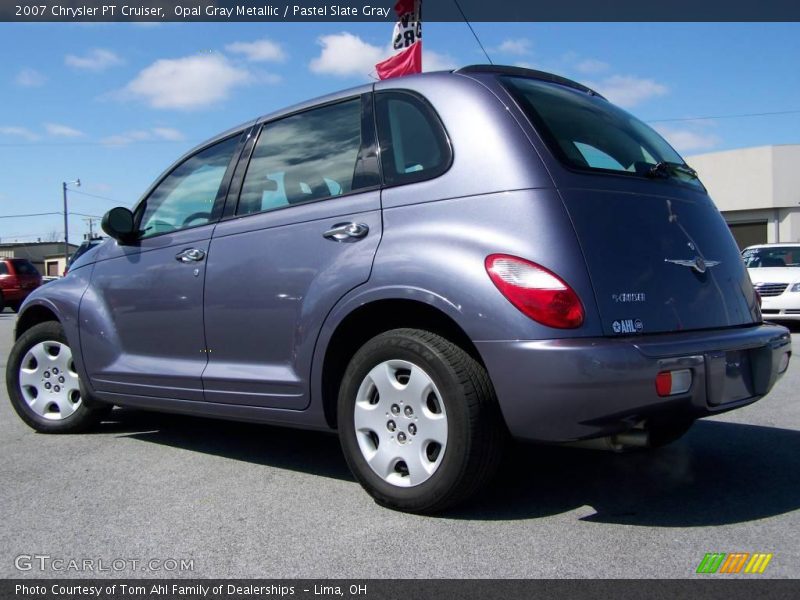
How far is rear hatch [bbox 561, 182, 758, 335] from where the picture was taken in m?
2.95

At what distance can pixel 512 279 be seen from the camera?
2904 millimetres

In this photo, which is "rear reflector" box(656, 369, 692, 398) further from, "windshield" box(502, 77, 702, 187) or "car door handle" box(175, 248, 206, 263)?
"car door handle" box(175, 248, 206, 263)

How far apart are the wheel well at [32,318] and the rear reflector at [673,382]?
3.85 m

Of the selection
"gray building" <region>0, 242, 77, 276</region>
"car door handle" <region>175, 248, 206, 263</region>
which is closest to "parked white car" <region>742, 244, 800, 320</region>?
"car door handle" <region>175, 248, 206, 263</region>

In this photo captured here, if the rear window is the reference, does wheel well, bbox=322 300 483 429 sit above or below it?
below

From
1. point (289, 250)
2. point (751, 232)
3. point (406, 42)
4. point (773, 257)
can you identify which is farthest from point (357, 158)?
point (751, 232)

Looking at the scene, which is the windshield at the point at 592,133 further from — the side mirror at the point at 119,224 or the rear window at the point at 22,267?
the rear window at the point at 22,267

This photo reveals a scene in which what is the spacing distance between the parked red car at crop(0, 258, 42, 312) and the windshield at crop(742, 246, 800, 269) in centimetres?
1846

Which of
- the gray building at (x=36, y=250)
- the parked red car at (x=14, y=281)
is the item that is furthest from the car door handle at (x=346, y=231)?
the gray building at (x=36, y=250)

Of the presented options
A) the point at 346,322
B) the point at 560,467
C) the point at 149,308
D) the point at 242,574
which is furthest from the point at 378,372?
the point at 149,308

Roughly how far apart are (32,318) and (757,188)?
1468 inches

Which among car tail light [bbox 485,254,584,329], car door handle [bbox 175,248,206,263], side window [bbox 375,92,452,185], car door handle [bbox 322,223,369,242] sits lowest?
car tail light [bbox 485,254,584,329]

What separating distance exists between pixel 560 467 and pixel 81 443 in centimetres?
280
